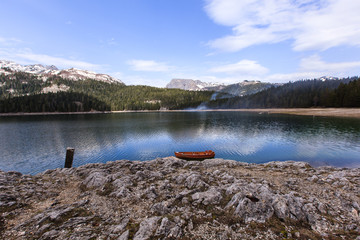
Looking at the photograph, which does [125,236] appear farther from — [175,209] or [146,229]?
[175,209]

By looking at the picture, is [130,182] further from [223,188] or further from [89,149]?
[89,149]

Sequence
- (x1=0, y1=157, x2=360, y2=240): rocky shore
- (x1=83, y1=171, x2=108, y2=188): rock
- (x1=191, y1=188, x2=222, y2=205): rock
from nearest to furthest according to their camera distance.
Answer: (x1=0, y1=157, x2=360, y2=240): rocky shore, (x1=191, y1=188, x2=222, y2=205): rock, (x1=83, y1=171, x2=108, y2=188): rock

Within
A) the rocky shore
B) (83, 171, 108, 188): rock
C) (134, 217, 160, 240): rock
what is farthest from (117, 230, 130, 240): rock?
(83, 171, 108, 188): rock

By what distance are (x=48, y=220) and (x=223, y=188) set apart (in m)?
13.0

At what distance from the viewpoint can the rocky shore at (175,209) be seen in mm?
9195

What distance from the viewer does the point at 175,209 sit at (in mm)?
11539

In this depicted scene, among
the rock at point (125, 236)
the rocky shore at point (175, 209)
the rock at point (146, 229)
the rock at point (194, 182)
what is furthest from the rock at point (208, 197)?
the rock at point (125, 236)

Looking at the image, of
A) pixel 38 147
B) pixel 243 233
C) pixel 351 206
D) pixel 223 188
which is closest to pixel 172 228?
pixel 243 233

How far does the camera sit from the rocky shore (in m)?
9.20

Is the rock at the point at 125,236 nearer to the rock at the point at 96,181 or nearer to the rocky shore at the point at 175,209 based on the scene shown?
the rocky shore at the point at 175,209

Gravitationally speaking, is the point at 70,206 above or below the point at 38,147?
above

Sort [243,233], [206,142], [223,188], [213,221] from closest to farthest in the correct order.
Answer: [243,233] → [213,221] → [223,188] → [206,142]

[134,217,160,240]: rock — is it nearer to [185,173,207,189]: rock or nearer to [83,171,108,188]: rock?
[185,173,207,189]: rock

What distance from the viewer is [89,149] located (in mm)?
40500
